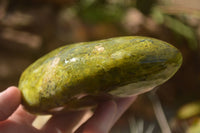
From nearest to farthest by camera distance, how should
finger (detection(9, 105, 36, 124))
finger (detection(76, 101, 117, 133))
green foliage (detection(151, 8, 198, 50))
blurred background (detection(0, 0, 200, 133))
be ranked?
finger (detection(76, 101, 117, 133)) → finger (detection(9, 105, 36, 124)) → blurred background (detection(0, 0, 200, 133)) → green foliage (detection(151, 8, 198, 50))

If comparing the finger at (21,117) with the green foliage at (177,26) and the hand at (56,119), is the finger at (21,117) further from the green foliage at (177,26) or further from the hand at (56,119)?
the green foliage at (177,26)

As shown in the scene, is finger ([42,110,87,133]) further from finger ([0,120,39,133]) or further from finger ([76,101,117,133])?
finger ([76,101,117,133])

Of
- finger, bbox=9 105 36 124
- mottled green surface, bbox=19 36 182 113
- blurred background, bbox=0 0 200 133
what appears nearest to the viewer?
mottled green surface, bbox=19 36 182 113

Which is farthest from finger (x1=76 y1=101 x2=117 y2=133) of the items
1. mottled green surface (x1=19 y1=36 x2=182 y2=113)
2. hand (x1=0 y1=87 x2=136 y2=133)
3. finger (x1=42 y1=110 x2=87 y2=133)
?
finger (x1=42 y1=110 x2=87 y2=133)

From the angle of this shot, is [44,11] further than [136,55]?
Yes

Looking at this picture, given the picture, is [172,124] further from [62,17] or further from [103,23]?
[62,17]

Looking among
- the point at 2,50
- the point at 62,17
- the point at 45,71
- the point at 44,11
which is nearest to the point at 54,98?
the point at 45,71

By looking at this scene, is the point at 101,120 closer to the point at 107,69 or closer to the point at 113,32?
the point at 107,69
